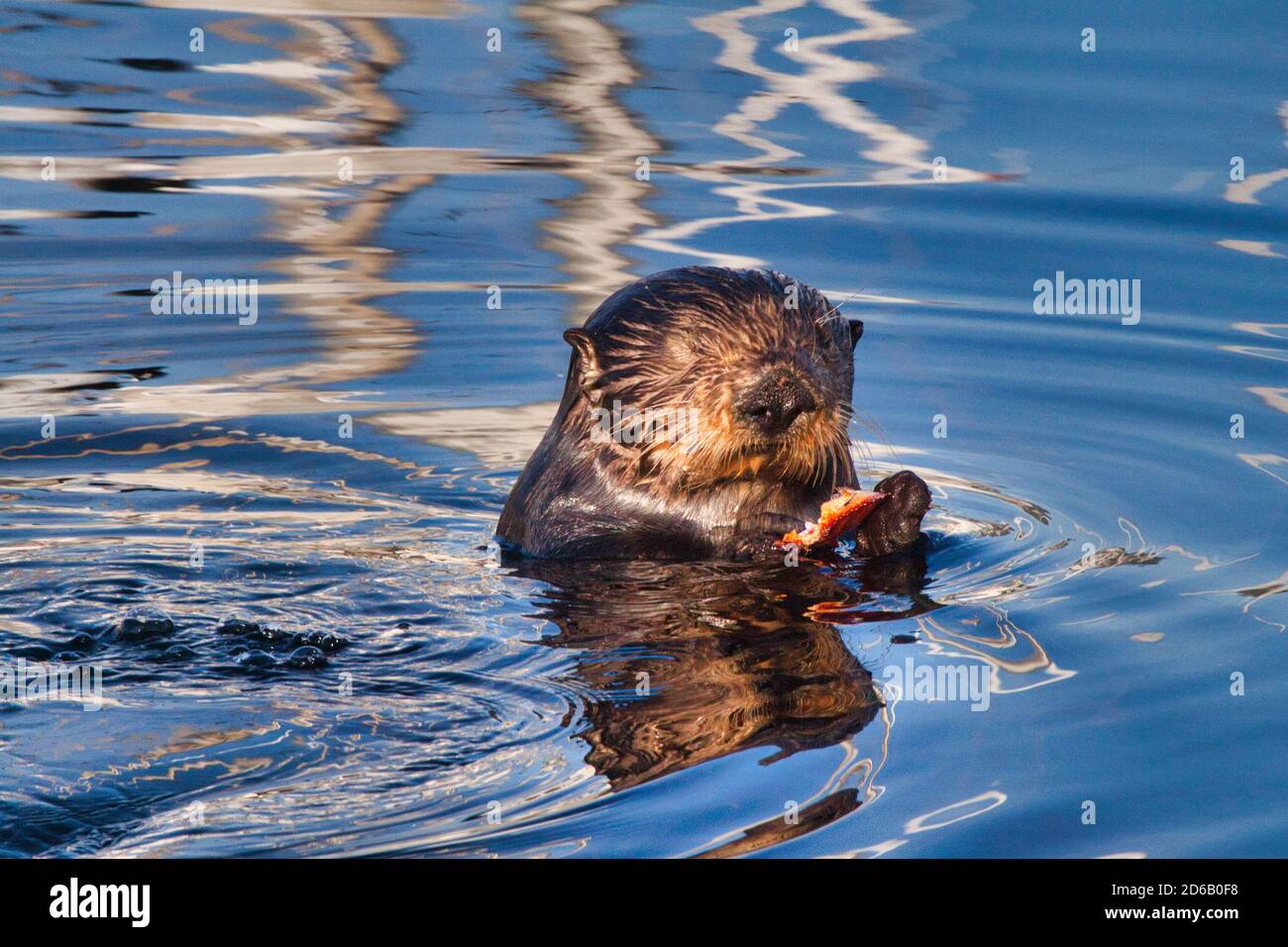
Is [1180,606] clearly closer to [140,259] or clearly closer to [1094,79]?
[140,259]

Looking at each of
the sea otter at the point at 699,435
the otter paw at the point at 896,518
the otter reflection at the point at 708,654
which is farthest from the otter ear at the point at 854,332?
the otter reflection at the point at 708,654

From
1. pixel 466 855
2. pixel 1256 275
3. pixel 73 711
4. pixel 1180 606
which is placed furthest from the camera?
pixel 1256 275

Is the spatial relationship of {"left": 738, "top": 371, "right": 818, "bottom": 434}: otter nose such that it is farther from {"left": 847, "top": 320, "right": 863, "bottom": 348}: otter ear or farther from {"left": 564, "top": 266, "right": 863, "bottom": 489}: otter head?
{"left": 847, "top": 320, "right": 863, "bottom": 348}: otter ear

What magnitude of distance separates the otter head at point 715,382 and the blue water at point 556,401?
37 cm

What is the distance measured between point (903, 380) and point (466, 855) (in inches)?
194

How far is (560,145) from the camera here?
1189cm

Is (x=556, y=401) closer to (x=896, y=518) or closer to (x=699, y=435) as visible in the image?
(x=699, y=435)

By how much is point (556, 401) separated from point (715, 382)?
2.54 m

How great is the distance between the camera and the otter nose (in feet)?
18.1

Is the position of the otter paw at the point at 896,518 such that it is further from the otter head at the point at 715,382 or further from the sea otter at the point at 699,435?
the otter head at the point at 715,382

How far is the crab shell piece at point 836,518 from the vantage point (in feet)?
18.6

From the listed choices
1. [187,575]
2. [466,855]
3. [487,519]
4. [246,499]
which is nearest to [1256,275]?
[487,519]

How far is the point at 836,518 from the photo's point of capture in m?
5.68

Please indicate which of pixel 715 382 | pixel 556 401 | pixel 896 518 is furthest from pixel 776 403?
pixel 556 401
